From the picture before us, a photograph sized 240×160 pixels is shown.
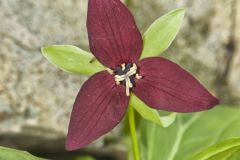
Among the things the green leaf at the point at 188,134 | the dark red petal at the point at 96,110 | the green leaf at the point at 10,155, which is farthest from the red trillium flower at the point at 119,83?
the green leaf at the point at 188,134

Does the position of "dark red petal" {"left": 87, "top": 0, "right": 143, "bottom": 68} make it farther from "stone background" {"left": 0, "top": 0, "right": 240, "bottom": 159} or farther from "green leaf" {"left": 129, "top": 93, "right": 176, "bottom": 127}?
"stone background" {"left": 0, "top": 0, "right": 240, "bottom": 159}

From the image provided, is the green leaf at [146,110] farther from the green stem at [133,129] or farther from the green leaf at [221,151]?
the green leaf at [221,151]

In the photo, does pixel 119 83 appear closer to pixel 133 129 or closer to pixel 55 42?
pixel 133 129

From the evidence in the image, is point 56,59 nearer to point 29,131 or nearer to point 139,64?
point 139,64

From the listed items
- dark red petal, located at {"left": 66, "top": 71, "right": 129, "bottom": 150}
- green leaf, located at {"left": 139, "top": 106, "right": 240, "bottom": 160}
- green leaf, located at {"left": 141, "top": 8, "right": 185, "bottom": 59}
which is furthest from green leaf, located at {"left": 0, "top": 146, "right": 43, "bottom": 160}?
green leaf, located at {"left": 139, "top": 106, "right": 240, "bottom": 160}

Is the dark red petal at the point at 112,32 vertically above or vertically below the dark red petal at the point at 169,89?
above

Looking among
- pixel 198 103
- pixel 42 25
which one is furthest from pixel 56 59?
pixel 42 25

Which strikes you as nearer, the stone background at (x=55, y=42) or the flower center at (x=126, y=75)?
the flower center at (x=126, y=75)
